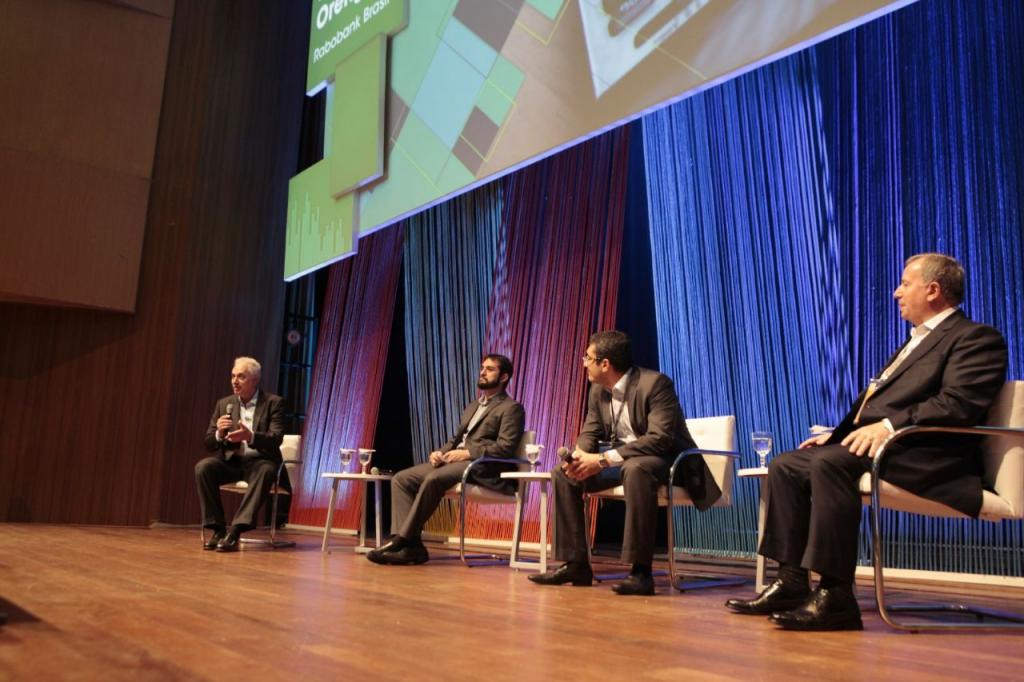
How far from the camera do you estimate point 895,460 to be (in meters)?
2.40

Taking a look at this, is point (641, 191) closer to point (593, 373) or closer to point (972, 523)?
point (593, 373)

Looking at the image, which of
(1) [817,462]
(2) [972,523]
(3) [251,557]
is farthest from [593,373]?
(3) [251,557]

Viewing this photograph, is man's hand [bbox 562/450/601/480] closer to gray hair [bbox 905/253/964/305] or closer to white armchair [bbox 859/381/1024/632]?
white armchair [bbox 859/381/1024/632]

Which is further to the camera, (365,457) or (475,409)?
(365,457)

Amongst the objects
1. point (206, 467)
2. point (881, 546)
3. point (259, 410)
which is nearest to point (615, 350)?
point (881, 546)

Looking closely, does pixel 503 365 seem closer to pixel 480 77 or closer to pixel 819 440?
pixel 480 77

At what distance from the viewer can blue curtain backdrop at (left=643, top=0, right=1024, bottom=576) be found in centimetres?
356

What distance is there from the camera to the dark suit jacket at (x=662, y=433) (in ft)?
10.9

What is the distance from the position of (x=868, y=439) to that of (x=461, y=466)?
2200 millimetres

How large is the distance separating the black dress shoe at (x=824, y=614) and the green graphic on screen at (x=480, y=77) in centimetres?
198

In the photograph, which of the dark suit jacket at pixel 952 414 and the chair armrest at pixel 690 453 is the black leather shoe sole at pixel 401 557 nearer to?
the chair armrest at pixel 690 453

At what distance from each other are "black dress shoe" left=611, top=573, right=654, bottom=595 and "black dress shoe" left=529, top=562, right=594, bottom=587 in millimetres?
300

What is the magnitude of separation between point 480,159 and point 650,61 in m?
1.30

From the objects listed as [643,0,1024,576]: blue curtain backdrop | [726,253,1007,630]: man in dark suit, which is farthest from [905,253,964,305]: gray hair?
[643,0,1024,576]: blue curtain backdrop
